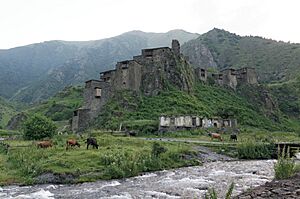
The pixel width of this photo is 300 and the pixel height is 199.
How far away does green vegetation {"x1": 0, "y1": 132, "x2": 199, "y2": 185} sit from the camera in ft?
114

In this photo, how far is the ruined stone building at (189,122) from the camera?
2948 inches

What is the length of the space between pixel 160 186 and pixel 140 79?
68.6 metres

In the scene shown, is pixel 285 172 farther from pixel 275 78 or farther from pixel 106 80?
pixel 275 78

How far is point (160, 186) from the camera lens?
30.4m

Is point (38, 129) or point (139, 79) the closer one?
point (38, 129)

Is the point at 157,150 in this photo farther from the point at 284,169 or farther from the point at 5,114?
the point at 5,114

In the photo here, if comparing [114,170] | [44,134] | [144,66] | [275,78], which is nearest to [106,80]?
[144,66]

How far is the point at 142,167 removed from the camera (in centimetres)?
3841

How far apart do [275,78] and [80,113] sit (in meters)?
104

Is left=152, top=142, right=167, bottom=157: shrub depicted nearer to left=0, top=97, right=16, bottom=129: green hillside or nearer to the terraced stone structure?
the terraced stone structure

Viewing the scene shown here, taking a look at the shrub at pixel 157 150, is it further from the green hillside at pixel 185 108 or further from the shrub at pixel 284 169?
the green hillside at pixel 185 108

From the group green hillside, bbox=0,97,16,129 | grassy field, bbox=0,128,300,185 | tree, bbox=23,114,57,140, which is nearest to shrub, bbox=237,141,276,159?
grassy field, bbox=0,128,300,185

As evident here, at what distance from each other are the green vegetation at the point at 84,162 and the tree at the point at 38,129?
1417 centimetres

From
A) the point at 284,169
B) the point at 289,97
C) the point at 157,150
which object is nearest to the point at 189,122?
the point at 157,150
